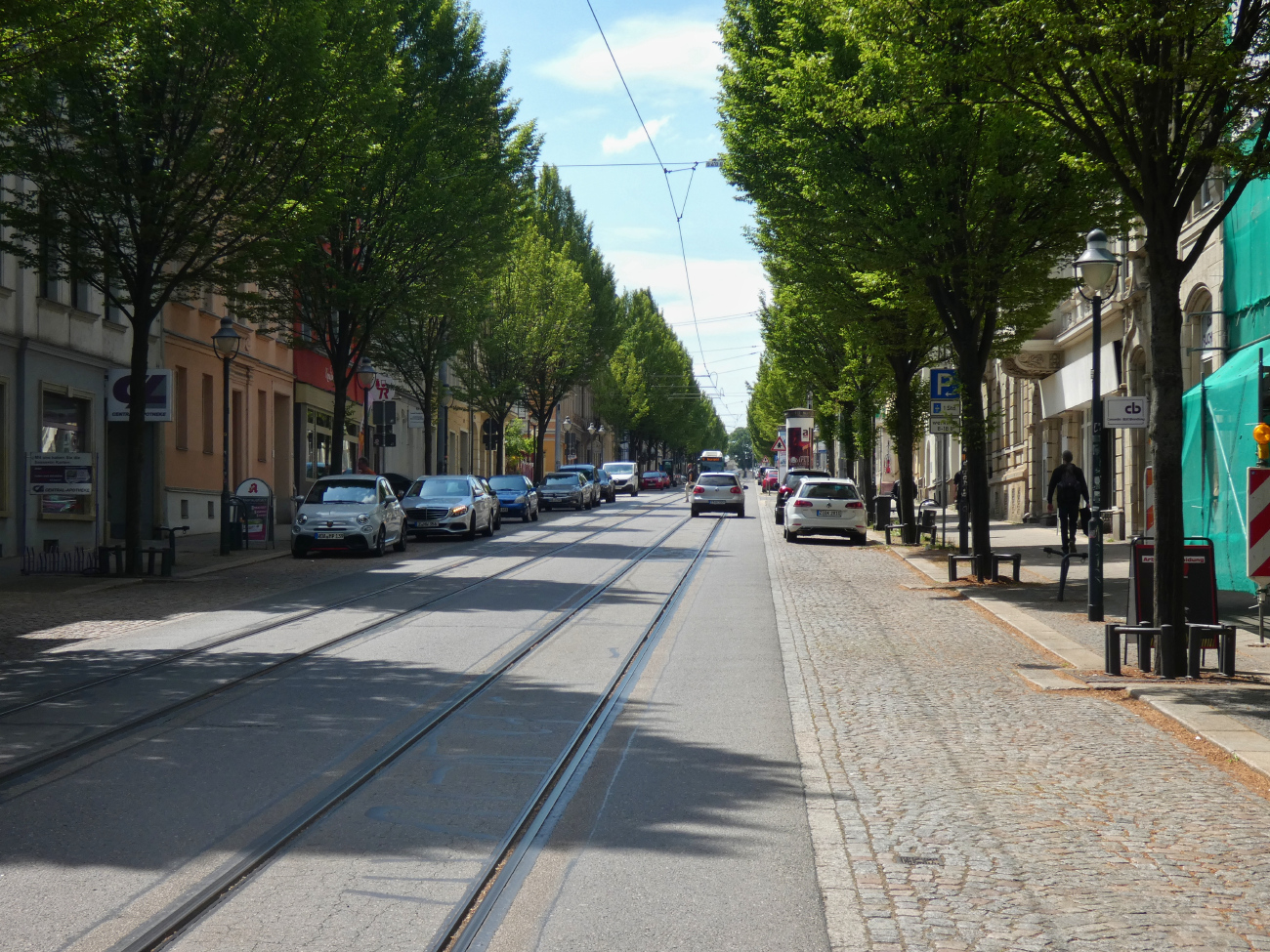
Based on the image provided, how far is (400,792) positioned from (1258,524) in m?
8.73

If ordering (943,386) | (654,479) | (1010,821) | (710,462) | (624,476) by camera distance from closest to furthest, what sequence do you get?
1. (1010,821)
2. (943,386)
3. (624,476)
4. (654,479)
5. (710,462)

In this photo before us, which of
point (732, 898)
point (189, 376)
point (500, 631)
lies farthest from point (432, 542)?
point (732, 898)

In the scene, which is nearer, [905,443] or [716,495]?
[905,443]

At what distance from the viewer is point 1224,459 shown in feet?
52.0

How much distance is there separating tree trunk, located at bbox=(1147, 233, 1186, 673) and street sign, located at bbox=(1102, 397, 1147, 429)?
19.5ft

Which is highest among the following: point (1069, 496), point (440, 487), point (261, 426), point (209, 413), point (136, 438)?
point (209, 413)

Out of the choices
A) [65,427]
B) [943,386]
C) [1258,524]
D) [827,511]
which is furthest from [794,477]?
[1258,524]

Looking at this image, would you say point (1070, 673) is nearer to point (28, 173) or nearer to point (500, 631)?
point (500, 631)

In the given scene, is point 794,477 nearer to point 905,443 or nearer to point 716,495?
point 716,495

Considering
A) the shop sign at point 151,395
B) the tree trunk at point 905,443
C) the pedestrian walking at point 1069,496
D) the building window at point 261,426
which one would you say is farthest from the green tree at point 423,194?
the pedestrian walking at point 1069,496

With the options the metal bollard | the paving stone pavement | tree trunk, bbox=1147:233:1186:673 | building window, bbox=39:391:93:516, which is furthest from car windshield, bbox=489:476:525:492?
tree trunk, bbox=1147:233:1186:673

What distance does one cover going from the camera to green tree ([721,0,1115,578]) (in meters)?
18.6

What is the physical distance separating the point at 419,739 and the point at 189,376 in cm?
2821

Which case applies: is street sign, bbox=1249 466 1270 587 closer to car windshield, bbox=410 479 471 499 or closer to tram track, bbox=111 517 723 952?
tram track, bbox=111 517 723 952
